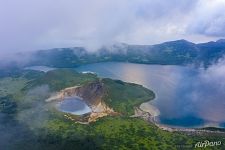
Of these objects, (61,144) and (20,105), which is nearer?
(61,144)

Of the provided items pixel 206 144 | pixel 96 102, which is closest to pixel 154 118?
pixel 96 102

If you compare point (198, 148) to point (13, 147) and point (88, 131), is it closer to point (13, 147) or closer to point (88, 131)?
point (88, 131)

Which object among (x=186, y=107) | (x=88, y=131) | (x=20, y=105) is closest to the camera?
(x=88, y=131)

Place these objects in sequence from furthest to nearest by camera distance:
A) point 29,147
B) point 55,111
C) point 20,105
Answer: point 20,105 < point 55,111 < point 29,147

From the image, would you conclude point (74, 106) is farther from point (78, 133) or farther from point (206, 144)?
point (206, 144)

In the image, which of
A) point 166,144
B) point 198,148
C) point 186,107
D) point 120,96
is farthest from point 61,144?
point 186,107

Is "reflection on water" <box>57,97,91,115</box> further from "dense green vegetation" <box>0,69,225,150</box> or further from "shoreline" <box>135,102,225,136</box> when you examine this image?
"shoreline" <box>135,102,225,136</box>

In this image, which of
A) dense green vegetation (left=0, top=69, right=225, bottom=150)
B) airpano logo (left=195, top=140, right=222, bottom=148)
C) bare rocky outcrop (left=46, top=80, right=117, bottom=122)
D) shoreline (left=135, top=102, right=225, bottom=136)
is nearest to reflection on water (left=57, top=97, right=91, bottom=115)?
bare rocky outcrop (left=46, top=80, right=117, bottom=122)
